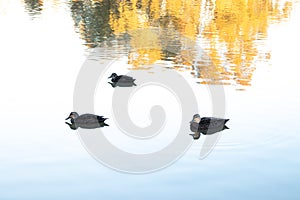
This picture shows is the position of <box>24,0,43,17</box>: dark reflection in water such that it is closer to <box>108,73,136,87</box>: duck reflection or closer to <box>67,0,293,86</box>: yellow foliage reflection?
<box>67,0,293,86</box>: yellow foliage reflection

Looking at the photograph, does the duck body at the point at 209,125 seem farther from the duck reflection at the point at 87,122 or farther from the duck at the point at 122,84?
the duck at the point at 122,84

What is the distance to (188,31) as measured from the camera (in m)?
48.8

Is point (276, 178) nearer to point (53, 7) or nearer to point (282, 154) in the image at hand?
point (282, 154)

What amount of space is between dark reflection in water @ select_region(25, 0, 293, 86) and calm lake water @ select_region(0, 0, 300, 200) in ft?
0.51

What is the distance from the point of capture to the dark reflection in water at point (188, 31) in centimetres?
3506

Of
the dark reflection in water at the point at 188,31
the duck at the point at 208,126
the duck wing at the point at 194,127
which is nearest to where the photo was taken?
the duck at the point at 208,126

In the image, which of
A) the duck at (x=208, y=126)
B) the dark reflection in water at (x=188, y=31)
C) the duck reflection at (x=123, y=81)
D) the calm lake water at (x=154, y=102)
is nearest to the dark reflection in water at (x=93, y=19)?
the dark reflection in water at (x=188, y=31)

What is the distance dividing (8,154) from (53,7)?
5185cm

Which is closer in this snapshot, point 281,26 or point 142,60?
point 142,60

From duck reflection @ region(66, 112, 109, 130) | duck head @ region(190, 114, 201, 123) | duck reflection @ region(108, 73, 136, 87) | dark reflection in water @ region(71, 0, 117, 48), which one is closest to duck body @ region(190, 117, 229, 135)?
duck head @ region(190, 114, 201, 123)

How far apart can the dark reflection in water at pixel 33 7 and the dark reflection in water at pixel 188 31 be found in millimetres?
269

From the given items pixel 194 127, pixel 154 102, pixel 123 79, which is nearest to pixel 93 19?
pixel 123 79

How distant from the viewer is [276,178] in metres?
16.9

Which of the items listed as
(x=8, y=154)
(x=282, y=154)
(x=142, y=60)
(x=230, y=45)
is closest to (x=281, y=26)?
(x=230, y=45)
